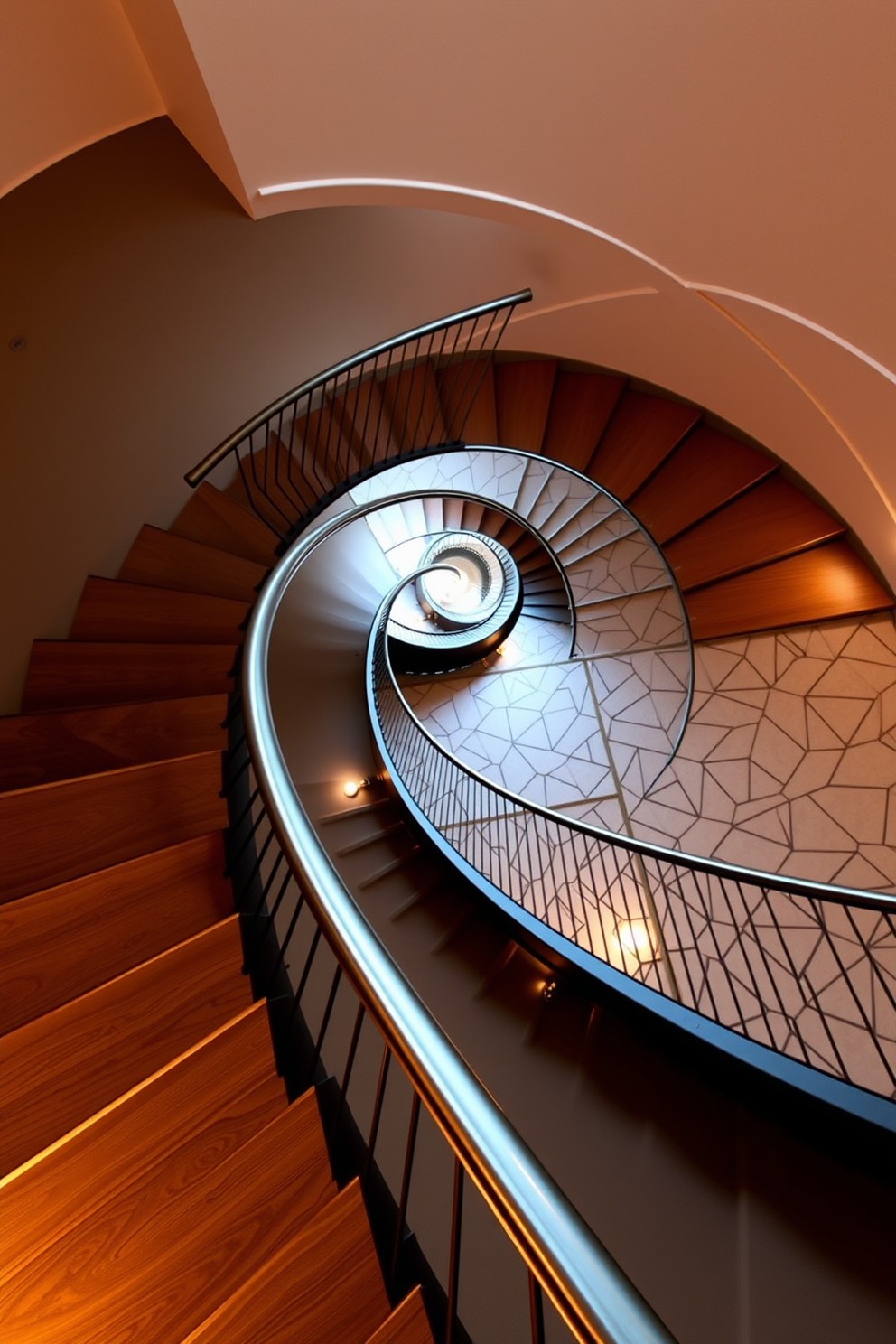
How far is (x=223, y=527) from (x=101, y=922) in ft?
8.80

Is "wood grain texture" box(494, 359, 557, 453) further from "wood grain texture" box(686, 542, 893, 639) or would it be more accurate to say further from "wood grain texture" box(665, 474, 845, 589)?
"wood grain texture" box(686, 542, 893, 639)

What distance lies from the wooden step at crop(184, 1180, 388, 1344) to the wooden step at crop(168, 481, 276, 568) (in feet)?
10.6

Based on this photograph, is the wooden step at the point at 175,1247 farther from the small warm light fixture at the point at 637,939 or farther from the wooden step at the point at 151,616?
the small warm light fixture at the point at 637,939

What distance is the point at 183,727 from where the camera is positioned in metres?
2.78

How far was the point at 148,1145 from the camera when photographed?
1576mm

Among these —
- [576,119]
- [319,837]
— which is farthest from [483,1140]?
[576,119]

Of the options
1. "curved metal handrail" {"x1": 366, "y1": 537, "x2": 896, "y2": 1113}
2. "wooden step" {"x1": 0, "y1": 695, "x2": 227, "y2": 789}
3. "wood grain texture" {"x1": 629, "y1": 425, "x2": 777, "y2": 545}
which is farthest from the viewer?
"wood grain texture" {"x1": 629, "y1": 425, "x2": 777, "y2": 545}

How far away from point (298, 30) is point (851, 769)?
15.7 ft

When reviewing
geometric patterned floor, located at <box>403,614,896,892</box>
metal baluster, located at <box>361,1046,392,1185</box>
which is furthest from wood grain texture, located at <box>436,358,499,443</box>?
metal baluster, located at <box>361,1046,392,1185</box>

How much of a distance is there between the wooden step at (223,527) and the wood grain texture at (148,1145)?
286 centimetres

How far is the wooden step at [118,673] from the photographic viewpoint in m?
2.98

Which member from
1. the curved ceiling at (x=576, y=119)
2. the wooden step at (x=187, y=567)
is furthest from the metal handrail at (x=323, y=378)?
the curved ceiling at (x=576, y=119)

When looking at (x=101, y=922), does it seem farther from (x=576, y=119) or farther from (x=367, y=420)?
(x=367, y=420)

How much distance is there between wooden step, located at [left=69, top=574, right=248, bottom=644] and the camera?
11.0 feet
